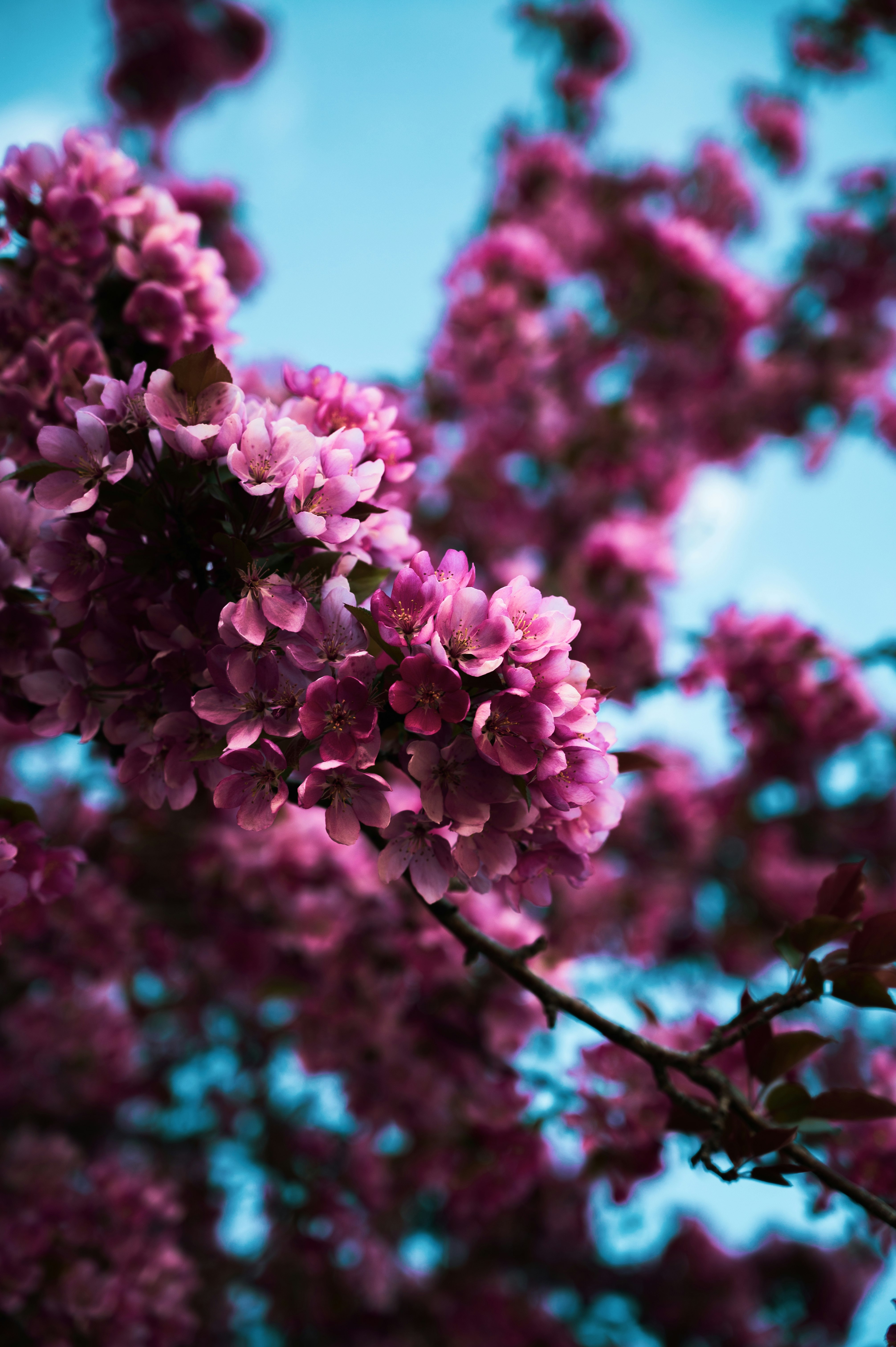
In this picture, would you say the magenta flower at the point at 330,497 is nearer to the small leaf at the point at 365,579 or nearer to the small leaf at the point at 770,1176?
the small leaf at the point at 365,579

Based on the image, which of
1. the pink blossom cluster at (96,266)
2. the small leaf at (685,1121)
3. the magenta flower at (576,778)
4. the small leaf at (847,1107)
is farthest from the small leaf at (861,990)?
the pink blossom cluster at (96,266)

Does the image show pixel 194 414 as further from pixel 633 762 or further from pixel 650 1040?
pixel 650 1040

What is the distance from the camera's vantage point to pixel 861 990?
1118mm

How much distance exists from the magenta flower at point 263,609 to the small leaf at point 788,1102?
955mm

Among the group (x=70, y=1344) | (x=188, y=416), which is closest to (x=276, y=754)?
(x=188, y=416)

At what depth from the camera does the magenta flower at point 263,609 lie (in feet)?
3.05

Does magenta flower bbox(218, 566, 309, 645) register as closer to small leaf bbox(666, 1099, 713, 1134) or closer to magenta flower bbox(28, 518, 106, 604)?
magenta flower bbox(28, 518, 106, 604)

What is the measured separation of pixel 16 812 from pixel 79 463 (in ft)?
1.80

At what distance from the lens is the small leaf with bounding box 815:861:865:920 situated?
120 centimetres

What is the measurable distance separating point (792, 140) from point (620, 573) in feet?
15.0

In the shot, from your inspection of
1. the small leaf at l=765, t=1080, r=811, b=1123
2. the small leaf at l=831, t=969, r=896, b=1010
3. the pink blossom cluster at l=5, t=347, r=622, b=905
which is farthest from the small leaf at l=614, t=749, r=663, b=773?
the small leaf at l=765, t=1080, r=811, b=1123

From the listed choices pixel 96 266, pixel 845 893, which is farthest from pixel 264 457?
pixel 845 893

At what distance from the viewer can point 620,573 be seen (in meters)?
3.56

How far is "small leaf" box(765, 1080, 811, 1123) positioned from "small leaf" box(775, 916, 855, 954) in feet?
0.64
